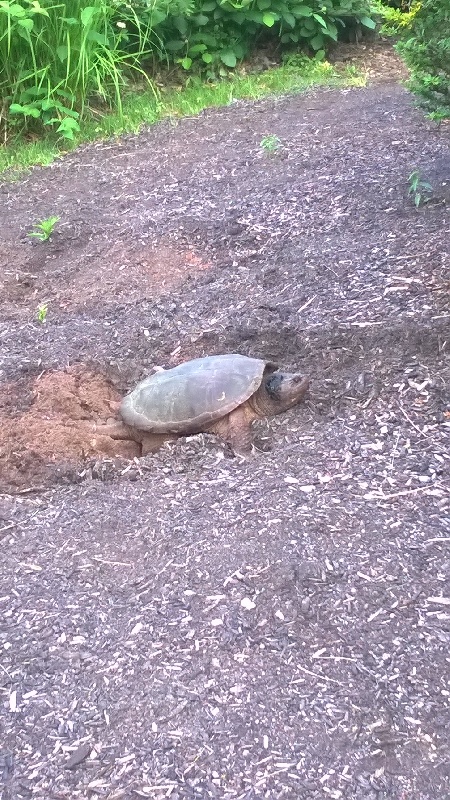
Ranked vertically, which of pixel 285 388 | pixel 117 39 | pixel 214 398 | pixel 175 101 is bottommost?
pixel 214 398

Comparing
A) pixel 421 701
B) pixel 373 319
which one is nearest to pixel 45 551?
pixel 421 701

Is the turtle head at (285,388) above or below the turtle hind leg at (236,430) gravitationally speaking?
above

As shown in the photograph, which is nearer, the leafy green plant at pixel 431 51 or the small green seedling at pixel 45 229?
the leafy green plant at pixel 431 51

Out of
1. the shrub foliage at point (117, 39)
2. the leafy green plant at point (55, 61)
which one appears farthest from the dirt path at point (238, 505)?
the shrub foliage at point (117, 39)

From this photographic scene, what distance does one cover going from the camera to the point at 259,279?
422 centimetres

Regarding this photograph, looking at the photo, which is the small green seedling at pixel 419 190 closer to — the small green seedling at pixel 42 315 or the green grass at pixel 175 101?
the small green seedling at pixel 42 315

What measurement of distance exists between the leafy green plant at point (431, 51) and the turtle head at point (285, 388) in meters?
1.78

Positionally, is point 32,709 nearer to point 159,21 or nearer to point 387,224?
point 387,224

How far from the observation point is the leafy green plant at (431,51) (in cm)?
383

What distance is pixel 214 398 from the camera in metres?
3.45

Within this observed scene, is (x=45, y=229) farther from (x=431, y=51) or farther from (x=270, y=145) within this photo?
(x=431, y=51)

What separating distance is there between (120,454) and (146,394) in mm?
345

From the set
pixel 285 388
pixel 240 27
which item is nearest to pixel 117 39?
pixel 240 27

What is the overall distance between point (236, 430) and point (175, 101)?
496 centimetres
